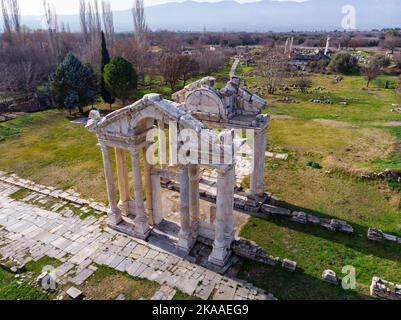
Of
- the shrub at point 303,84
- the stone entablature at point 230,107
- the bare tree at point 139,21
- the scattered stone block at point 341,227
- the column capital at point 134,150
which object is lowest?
the scattered stone block at point 341,227

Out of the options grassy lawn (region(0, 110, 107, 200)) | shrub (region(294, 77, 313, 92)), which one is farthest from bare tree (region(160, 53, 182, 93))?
shrub (region(294, 77, 313, 92))

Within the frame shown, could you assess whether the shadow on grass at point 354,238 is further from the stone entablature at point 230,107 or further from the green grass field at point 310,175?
the stone entablature at point 230,107

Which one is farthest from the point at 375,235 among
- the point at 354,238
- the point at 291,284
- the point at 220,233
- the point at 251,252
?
the point at 220,233

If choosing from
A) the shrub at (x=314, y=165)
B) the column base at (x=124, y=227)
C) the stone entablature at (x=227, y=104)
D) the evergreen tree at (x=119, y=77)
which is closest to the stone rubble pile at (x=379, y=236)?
the stone entablature at (x=227, y=104)

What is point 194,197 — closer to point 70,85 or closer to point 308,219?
point 308,219

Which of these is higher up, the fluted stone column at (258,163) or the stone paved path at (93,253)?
the fluted stone column at (258,163)

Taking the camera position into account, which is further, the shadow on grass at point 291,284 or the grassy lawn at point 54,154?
the grassy lawn at point 54,154
